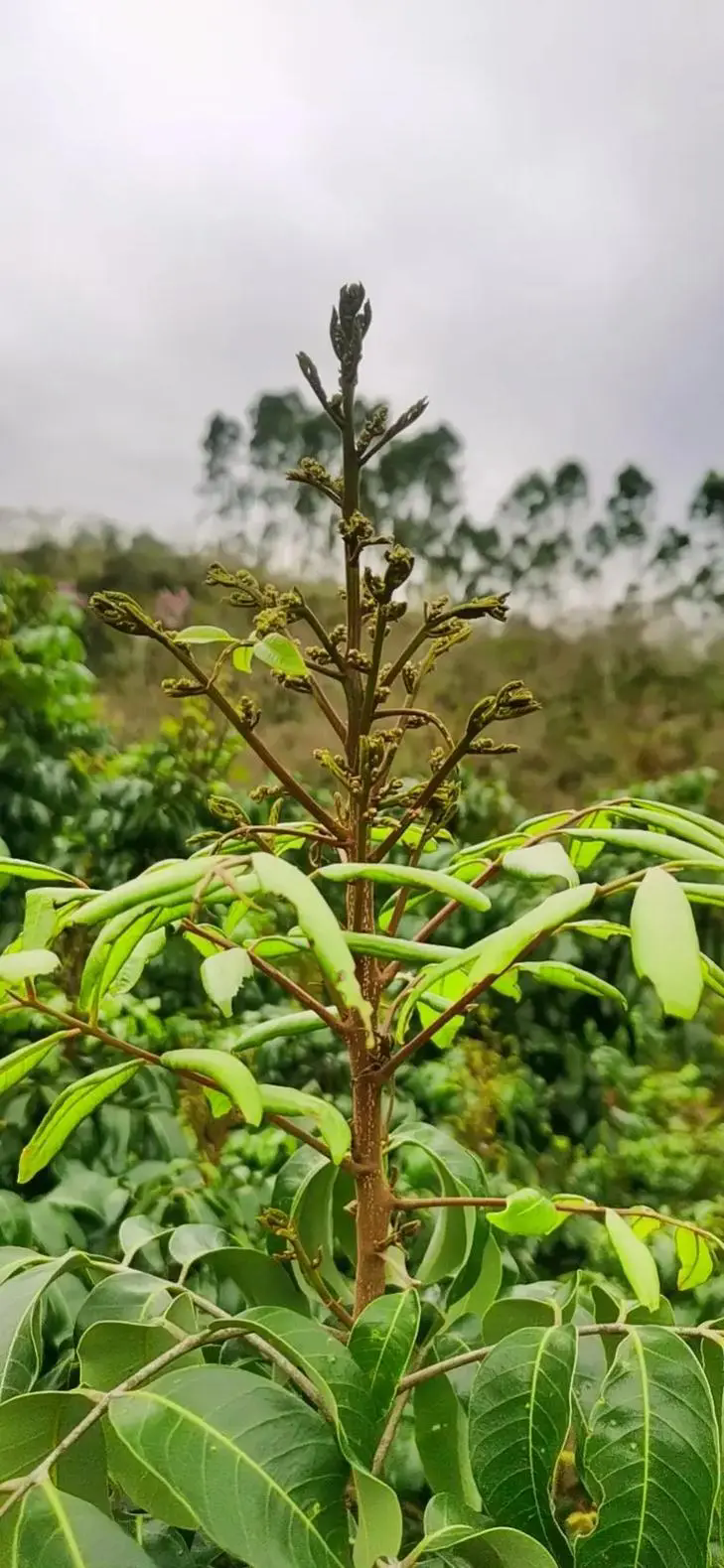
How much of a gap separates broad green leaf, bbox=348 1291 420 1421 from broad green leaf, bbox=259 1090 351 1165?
0.05 meters

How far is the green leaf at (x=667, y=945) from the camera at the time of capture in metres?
0.20

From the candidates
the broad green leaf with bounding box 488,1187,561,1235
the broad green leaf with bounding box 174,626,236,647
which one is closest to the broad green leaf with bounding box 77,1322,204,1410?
the broad green leaf with bounding box 488,1187,561,1235

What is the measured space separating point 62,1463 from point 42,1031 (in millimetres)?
742

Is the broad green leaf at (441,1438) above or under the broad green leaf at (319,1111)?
under

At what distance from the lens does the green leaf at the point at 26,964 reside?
0.81 feet

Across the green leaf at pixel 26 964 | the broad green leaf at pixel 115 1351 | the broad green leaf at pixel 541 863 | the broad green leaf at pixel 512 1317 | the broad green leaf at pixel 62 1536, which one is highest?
the broad green leaf at pixel 541 863

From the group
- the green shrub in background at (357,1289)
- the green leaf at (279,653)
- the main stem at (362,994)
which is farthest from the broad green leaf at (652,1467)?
the green leaf at (279,653)

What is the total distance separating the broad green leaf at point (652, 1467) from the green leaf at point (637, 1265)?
0.07 feet

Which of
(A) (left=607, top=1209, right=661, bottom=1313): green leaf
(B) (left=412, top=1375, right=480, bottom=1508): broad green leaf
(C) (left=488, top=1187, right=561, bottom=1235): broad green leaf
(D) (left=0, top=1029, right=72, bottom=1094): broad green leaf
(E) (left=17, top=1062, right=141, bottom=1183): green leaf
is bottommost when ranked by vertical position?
(B) (left=412, top=1375, right=480, bottom=1508): broad green leaf

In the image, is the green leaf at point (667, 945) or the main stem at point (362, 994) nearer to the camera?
the green leaf at point (667, 945)

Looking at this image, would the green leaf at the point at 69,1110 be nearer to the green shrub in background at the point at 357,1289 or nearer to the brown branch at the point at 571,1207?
the green shrub in background at the point at 357,1289

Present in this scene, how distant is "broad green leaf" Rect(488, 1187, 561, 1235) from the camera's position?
261 millimetres

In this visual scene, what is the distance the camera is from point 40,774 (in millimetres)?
1042

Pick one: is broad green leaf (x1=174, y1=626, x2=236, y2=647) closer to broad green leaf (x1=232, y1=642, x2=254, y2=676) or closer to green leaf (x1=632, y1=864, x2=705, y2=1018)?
broad green leaf (x1=232, y1=642, x2=254, y2=676)
